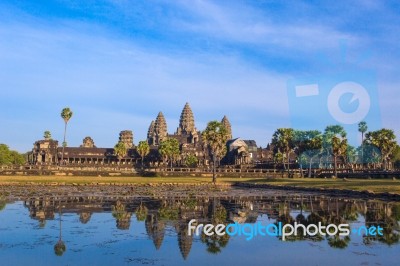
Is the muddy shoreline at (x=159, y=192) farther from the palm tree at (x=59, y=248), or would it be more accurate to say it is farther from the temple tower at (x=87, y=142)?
the temple tower at (x=87, y=142)

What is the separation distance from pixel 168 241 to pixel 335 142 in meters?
76.9

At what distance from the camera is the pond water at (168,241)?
54.2 feet

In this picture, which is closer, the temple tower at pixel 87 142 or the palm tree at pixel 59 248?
the palm tree at pixel 59 248

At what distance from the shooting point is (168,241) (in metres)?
20.0

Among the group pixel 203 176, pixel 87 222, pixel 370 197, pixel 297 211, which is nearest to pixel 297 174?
pixel 203 176

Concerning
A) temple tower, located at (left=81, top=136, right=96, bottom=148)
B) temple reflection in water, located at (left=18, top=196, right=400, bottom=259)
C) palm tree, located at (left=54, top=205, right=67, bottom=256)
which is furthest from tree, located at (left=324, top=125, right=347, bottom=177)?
temple tower, located at (left=81, top=136, right=96, bottom=148)

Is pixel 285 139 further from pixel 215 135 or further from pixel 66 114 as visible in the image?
pixel 66 114

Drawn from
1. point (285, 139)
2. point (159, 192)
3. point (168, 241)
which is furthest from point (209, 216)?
point (285, 139)

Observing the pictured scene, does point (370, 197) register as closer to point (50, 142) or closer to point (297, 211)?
point (297, 211)

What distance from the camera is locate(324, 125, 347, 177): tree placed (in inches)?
3570

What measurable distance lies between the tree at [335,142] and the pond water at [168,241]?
60.8 meters

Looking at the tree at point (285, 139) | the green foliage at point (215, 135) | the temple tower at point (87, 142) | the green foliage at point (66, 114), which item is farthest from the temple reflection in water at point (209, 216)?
the temple tower at point (87, 142)

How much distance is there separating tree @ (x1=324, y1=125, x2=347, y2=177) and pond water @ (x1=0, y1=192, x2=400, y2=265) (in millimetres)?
60784

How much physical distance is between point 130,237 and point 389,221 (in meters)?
16.1
